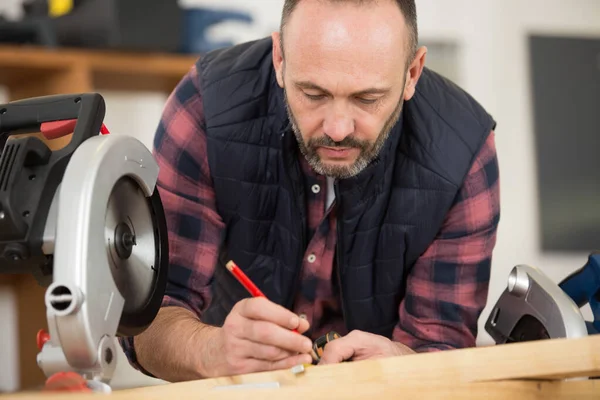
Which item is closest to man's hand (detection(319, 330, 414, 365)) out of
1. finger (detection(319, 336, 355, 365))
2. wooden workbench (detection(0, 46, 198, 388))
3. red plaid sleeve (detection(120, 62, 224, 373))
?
finger (detection(319, 336, 355, 365))

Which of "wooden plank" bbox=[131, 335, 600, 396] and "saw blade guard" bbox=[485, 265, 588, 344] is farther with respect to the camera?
"saw blade guard" bbox=[485, 265, 588, 344]

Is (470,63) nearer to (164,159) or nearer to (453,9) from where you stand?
(453,9)

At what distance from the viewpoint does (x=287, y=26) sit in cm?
126

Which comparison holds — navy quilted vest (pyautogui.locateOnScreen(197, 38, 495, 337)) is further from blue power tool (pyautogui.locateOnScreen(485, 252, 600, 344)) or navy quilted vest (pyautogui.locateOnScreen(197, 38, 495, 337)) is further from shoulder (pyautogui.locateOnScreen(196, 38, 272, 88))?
blue power tool (pyautogui.locateOnScreen(485, 252, 600, 344))

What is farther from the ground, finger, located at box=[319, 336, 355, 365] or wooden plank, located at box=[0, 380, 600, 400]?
wooden plank, located at box=[0, 380, 600, 400]

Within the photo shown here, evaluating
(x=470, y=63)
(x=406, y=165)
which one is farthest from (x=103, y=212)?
(x=470, y=63)

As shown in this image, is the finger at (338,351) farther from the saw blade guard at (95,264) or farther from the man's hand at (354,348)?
the saw blade guard at (95,264)

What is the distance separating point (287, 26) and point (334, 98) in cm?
16

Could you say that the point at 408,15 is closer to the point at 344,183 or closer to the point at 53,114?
the point at 344,183

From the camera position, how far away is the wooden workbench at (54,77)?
7.95 ft

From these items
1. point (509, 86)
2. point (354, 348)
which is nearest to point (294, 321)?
point (354, 348)

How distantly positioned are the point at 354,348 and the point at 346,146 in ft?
1.03

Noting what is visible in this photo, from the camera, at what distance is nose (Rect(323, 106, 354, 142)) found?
1.19 meters

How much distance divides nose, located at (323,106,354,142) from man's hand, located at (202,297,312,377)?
11.3 inches
